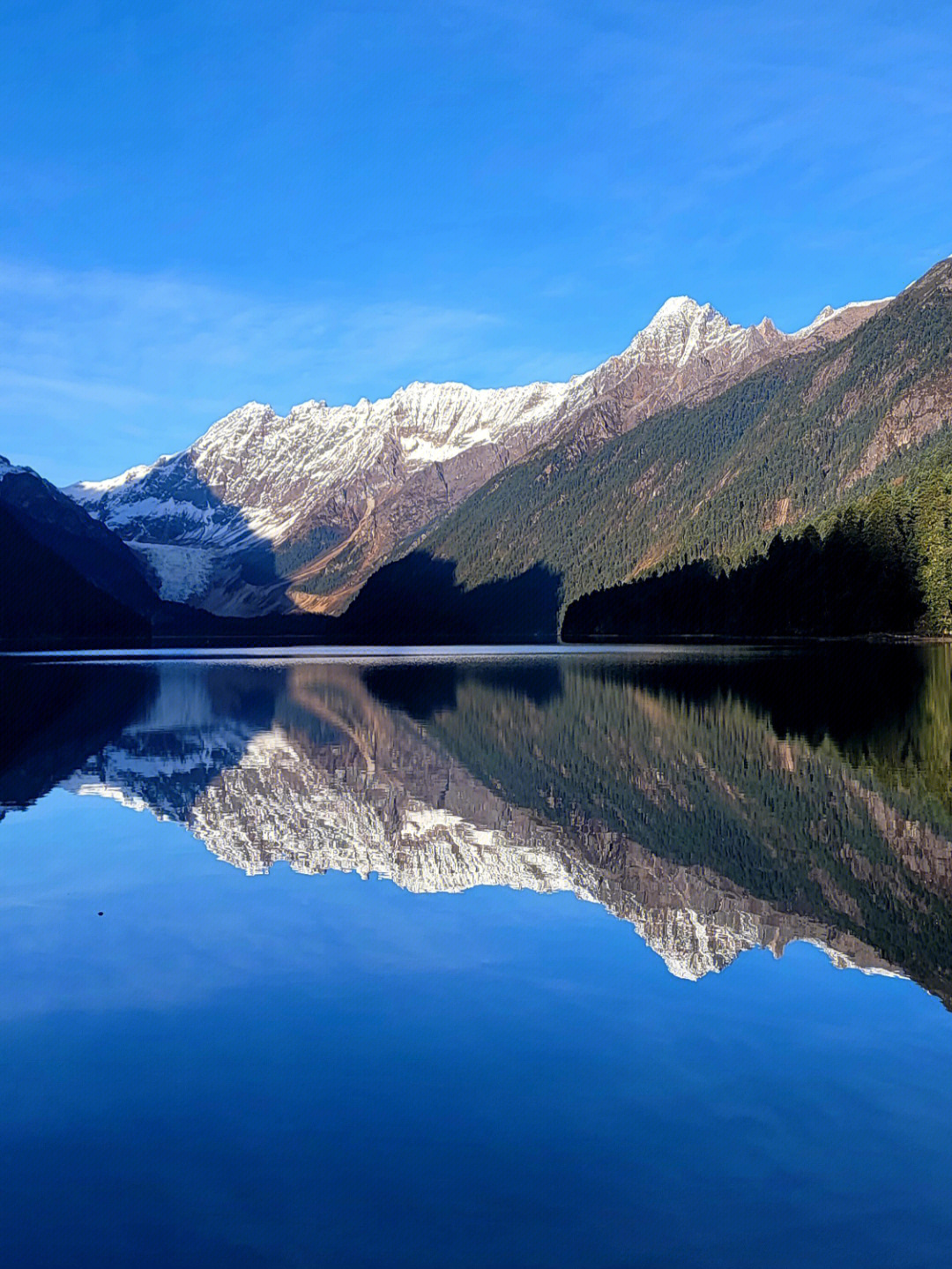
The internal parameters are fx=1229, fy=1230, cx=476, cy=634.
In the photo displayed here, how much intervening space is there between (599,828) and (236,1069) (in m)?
15.4

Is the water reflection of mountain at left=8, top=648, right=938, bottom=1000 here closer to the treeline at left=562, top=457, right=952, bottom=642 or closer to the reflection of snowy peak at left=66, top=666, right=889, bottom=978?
the reflection of snowy peak at left=66, top=666, right=889, bottom=978

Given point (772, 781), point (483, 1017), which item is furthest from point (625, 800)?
point (483, 1017)

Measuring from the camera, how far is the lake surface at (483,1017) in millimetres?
10383

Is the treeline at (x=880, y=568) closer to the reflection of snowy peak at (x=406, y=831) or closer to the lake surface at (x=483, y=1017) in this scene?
the reflection of snowy peak at (x=406, y=831)

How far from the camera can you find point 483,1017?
1536 centimetres

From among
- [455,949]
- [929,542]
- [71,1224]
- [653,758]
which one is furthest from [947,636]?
[71,1224]

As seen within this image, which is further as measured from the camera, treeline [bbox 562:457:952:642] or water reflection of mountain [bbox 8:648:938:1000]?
treeline [bbox 562:457:952:642]

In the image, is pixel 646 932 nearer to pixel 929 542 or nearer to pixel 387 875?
pixel 387 875

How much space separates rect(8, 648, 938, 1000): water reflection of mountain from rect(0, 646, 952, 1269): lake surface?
0.49ft

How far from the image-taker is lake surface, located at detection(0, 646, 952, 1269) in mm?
10383

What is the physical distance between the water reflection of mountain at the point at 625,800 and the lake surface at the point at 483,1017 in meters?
0.15

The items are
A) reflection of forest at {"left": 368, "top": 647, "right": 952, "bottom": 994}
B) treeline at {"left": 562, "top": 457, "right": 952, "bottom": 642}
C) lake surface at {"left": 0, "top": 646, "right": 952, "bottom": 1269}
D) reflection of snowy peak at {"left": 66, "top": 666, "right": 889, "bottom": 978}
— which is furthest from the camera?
treeline at {"left": 562, "top": 457, "right": 952, "bottom": 642}

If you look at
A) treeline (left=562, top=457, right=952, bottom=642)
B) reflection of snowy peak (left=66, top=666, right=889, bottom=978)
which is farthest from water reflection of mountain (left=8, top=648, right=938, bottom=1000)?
treeline (left=562, top=457, right=952, bottom=642)

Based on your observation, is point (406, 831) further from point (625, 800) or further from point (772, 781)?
point (772, 781)
